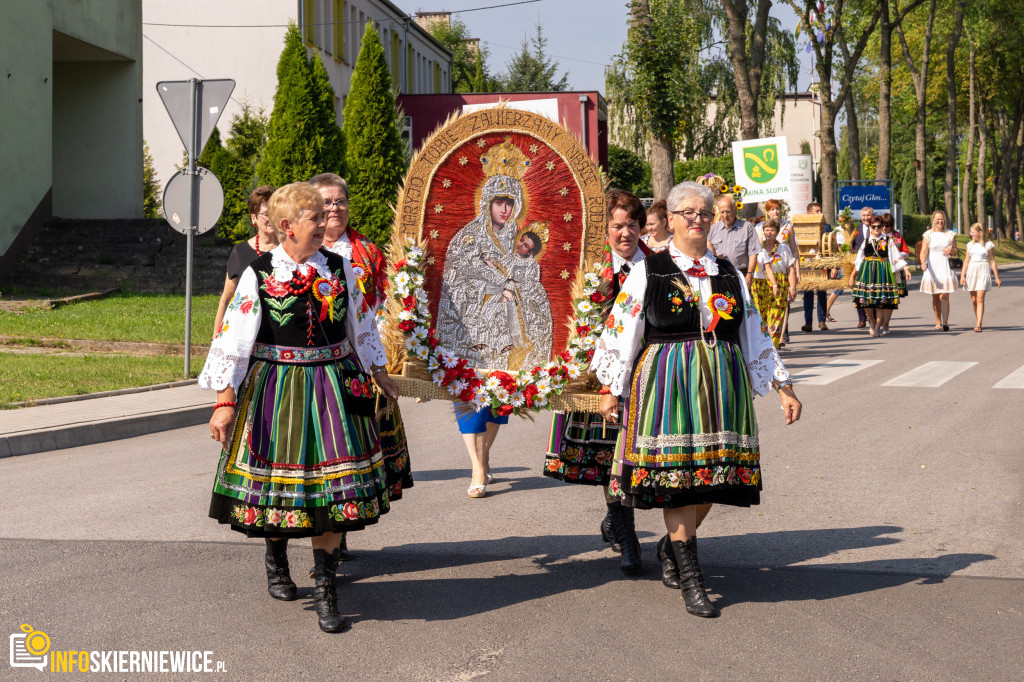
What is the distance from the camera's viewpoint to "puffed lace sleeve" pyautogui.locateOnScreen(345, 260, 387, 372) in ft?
17.0

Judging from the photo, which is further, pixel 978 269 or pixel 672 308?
pixel 978 269

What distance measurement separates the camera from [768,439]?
9.70 metres

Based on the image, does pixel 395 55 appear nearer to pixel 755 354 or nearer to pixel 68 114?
pixel 68 114

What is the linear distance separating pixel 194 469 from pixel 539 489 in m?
2.64

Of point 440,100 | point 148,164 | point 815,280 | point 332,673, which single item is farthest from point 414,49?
point 332,673

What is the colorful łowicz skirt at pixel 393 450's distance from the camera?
591 centimetres

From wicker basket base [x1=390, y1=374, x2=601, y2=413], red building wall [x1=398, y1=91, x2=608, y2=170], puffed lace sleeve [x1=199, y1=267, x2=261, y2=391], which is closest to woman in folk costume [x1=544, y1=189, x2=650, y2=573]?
wicker basket base [x1=390, y1=374, x2=601, y2=413]

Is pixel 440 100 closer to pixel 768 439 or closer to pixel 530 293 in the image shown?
pixel 768 439

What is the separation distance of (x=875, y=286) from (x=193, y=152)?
11.1 m

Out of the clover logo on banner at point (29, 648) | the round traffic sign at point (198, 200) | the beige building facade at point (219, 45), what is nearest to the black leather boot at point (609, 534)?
the clover logo on banner at point (29, 648)

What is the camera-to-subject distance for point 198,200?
12.9 metres

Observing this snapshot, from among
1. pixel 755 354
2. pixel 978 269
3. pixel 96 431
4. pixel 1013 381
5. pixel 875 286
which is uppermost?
pixel 978 269

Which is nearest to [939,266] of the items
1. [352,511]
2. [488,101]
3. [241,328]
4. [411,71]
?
[352,511]

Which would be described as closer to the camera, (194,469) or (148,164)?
(194,469)
